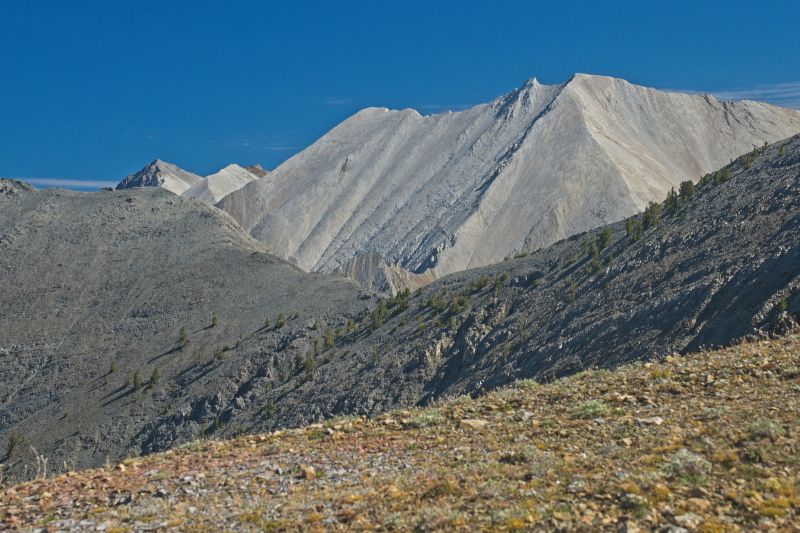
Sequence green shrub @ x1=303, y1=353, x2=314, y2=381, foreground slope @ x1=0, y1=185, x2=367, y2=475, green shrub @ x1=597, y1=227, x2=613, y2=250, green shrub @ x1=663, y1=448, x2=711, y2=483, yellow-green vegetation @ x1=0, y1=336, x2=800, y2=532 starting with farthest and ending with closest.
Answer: foreground slope @ x1=0, y1=185, x2=367, y2=475
green shrub @ x1=303, y1=353, x2=314, y2=381
green shrub @ x1=597, y1=227, x2=613, y2=250
green shrub @ x1=663, y1=448, x2=711, y2=483
yellow-green vegetation @ x1=0, y1=336, x2=800, y2=532

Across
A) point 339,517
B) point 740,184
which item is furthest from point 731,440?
point 740,184

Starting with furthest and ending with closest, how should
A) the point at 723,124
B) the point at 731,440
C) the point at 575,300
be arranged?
the point at 723,124, the point at 575,300, the point at 731,440

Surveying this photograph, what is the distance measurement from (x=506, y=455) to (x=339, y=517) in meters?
2.86

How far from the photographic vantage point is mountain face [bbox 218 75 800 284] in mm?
135750

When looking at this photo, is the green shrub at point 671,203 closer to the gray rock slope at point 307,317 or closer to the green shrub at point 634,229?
the gray rock slope at point 307,317

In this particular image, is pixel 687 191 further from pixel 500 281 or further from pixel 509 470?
pixel 509 470

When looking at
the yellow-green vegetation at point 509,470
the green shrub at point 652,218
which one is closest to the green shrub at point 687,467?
the yellow-green vegetation at point 509,470

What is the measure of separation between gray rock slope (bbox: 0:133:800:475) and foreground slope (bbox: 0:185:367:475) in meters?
0.26

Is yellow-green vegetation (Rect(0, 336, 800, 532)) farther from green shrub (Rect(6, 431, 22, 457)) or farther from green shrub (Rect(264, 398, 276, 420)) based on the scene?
green shrub (Rect(6, 431, 22, 457))

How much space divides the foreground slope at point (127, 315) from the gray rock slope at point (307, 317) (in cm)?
26

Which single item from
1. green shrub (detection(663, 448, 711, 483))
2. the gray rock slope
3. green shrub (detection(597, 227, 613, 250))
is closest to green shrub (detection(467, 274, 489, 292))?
the gray rock slope

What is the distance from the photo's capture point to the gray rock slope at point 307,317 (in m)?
44.7

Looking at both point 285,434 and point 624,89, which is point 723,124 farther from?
point 285,434

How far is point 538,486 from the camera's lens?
33.7 ft
